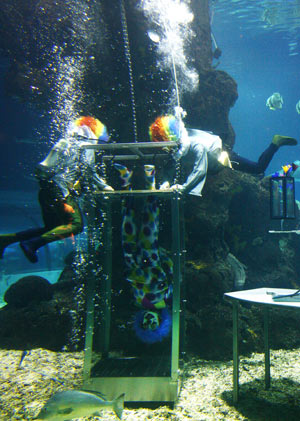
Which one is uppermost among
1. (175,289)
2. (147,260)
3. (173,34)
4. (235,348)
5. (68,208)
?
(173,34)

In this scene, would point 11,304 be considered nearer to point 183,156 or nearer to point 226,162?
point 183,156

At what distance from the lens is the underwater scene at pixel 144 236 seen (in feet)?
9.86

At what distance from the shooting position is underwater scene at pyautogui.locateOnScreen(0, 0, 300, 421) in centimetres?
300

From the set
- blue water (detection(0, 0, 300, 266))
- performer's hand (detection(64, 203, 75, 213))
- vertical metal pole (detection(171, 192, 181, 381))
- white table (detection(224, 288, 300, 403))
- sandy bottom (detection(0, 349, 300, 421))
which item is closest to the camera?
white table (detection(224, 288, 300, 403))

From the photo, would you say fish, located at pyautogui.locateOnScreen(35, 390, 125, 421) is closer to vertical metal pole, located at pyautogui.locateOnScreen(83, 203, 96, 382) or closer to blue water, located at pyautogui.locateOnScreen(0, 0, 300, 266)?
vertical metal pole, located at pyautogui.locateOnScreen(83, 203, 96, 382)

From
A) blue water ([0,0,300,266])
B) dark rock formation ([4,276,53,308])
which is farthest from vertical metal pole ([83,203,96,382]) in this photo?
blue water ([0,0,300,266])

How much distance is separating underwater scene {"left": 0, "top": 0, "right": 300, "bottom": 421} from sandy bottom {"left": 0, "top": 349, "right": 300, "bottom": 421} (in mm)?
22

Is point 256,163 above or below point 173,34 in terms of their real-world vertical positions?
below

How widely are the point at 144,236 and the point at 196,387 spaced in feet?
6.18

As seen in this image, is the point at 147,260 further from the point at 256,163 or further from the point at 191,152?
the point at 256,163

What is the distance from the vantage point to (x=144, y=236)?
349 cm

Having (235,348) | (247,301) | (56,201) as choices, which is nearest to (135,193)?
(56,201)

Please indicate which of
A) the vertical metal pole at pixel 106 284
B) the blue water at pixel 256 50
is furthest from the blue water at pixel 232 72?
the vertical metal pole at pixel 106 284

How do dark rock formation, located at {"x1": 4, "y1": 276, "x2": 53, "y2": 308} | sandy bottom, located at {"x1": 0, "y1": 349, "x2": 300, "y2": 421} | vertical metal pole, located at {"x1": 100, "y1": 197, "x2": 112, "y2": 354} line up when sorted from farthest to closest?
dark rock formation, located at {"x1": 4, "y1": 276, "x2": 53, "y2": 308}
vertical metal pole, located at {"x1": 100, "y1": 197, "x2": 112, "y2": 354}
sandy bottom, located at {"x1": 0, "y1": 349, "x2": 300, "y2": 421}
